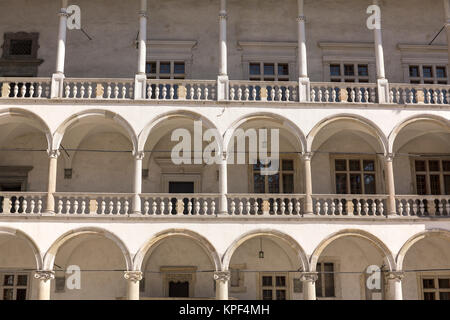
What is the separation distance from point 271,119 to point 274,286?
4.69 metres

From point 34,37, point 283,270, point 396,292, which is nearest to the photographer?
point 396,292

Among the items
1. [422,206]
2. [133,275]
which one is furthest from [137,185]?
[422,206]

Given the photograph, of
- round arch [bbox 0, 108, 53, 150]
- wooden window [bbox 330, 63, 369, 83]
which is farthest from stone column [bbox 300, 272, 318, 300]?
round arch [bbox 0, 108, 53, 150]

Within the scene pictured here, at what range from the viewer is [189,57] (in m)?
20.2

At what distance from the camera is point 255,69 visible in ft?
66.3

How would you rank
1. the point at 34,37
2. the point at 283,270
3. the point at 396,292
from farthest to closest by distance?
the point at 34,37 < the point at 283,270 < the point at 396,292

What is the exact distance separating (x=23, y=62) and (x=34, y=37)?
0.87 m

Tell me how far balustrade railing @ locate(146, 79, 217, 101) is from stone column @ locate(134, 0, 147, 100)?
176 mm

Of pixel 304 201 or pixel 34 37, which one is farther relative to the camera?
pixel 34 37

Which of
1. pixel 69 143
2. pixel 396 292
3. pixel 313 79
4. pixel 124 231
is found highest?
pixel 313 79

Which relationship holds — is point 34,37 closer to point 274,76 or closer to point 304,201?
point 274,76

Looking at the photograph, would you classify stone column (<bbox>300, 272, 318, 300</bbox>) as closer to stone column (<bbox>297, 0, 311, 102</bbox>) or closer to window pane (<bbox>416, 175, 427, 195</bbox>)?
stone column (<bbox>297, 0, 311, 102</bbox>)

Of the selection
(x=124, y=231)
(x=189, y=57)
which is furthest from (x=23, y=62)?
(x=124, y=231)

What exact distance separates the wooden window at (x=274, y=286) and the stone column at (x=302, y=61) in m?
4.99
